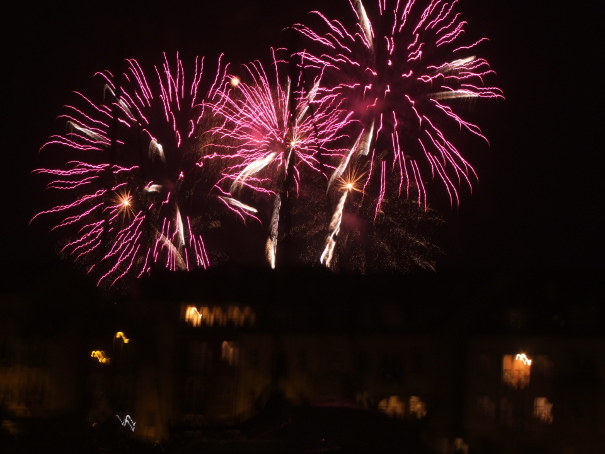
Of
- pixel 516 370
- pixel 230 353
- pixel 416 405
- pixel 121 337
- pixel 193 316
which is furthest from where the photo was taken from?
pixel 193 316

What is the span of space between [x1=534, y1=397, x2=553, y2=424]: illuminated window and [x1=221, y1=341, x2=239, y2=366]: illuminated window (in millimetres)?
12669

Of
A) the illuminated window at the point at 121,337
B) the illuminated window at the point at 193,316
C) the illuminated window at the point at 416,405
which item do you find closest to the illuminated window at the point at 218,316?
the illuminated window at the point at 193,316

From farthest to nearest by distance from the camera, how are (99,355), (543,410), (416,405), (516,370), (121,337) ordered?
1. (99,355)
2. (121,337)
3. (416,405)
4. (516,370)
5. (543,410)

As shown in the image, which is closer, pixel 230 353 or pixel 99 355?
pixel 99 355

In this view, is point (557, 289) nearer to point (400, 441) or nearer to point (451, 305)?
point (451, 305)

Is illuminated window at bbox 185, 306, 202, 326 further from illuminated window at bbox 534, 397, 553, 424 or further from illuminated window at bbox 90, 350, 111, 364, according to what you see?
illuminated window at bbox 534, 397, 553, 424

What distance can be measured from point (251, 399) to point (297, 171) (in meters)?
11.9

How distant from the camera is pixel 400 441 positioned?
9.62m

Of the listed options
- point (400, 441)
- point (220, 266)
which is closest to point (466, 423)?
point (220, 266)

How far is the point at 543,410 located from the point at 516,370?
2244 millimetres

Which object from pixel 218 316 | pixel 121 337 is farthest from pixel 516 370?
pixel 121 337

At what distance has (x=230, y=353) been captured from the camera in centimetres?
4094

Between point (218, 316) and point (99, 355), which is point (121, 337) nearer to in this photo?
point (99, 355)

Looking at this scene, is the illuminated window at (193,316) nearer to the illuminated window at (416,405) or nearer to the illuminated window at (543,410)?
the illuminated window at (416,405)
